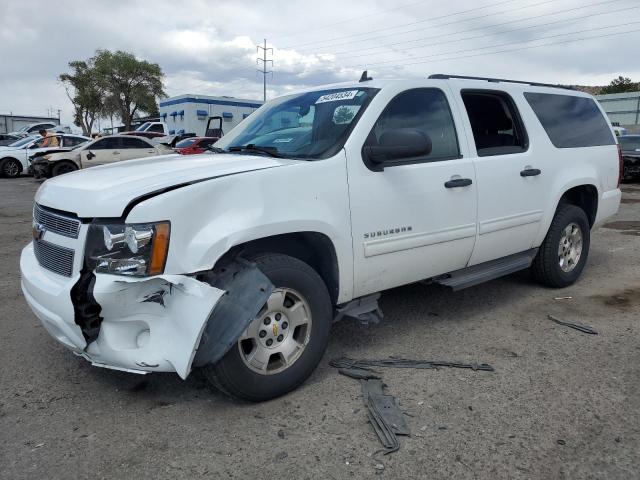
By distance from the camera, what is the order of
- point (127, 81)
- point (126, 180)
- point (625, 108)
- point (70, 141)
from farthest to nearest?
1. point (127, 81)
2. point (625, 108)
3. point (70, 141)
4. point (126, 180)

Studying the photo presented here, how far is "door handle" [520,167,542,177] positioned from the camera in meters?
4.32

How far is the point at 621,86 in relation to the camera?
56.2 meters

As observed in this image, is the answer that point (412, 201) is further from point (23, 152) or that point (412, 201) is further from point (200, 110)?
point (200, 110)

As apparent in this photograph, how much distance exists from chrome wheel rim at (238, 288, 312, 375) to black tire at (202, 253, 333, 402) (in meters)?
0.03

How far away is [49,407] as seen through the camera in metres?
2.99

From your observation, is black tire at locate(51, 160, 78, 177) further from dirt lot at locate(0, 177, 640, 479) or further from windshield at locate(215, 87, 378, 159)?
windshield at locate(215, 87, 378, 159)

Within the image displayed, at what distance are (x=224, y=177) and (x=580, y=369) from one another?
254 centimetres

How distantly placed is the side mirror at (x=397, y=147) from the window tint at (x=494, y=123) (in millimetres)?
981

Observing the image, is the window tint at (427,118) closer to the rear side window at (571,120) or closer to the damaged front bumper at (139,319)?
the rear side window at (571,120)

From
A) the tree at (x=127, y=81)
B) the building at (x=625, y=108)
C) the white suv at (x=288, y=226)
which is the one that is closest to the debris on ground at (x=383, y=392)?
the white suv at (x=288, y=226)

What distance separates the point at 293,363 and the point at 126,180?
1.37 metres

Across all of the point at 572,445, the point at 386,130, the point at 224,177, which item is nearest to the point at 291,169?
the point at 224,177

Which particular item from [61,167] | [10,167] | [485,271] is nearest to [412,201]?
[485,271]

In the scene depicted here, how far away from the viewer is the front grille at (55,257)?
279 cm
